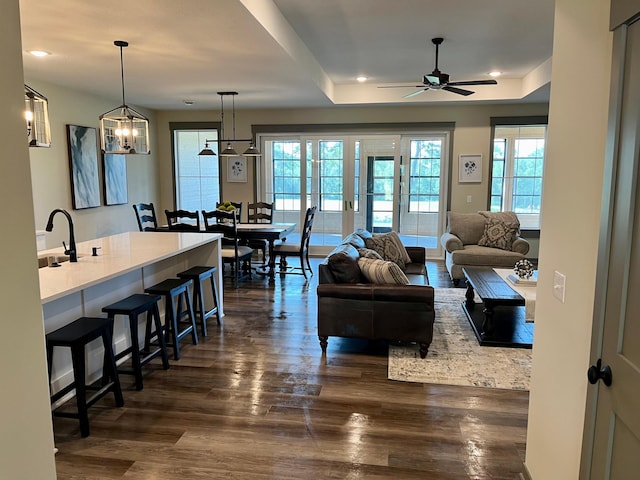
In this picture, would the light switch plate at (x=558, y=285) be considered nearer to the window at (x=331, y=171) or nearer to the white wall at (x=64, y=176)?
the white wall at (x=64, y=176)

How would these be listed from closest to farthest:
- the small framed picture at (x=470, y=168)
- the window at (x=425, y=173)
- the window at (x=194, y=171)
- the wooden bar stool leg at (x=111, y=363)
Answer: the wooden bar stool leg at (x=111, y=363) → the small framed picture at (x=470, y=168) → the window at (x=425, y=173) → the window at (x=194, y=171)

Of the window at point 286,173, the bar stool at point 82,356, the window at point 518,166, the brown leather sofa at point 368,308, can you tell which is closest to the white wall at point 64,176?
the window at point 286,173

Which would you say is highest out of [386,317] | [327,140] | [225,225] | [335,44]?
[335,44]

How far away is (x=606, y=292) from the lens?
1.44m

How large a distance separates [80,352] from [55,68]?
3788 millimetres

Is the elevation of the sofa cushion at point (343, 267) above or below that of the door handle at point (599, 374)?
below

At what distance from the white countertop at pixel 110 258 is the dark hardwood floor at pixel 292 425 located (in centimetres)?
89

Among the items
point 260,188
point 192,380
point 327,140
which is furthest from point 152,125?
point 192,380

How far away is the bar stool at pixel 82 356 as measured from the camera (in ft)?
8.68

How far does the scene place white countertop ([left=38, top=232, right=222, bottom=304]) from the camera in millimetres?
2738

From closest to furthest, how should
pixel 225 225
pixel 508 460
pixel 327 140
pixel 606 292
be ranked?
pixel 606 292 → pixel 508 460 → pixel 225 225 → pixel 327 140

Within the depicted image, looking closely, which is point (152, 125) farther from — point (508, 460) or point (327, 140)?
point (508, 460)

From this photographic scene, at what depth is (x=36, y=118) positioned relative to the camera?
9.27ft

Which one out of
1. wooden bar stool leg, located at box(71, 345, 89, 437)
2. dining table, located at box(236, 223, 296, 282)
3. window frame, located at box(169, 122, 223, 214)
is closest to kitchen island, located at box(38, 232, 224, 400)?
wooden bar stool leg, located at box(71, 345, 89, 437)
